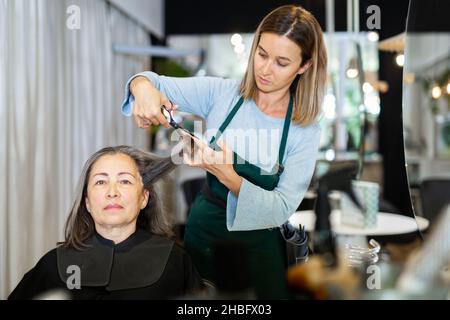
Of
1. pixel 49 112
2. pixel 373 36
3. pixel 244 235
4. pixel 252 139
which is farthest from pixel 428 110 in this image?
pixel 49 112

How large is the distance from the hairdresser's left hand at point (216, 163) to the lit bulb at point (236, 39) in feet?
1.16

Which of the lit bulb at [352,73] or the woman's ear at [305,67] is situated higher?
the lit bulb at [352,73]

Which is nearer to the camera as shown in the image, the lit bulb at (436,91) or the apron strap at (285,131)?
the apron strap at (285,131)

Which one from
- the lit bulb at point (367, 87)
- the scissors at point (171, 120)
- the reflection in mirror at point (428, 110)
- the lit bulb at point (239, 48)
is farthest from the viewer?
the lit bulb at point (367, 87)

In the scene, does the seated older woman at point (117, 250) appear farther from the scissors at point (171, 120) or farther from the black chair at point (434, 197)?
the black chair at point (434, 197)

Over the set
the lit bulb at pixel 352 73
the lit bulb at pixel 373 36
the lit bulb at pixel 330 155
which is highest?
the lit bulb at pixel 373 36

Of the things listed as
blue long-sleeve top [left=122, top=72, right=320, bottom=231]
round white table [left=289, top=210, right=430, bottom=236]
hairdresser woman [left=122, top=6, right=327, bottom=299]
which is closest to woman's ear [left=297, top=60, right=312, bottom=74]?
hairdresser woman [left=122, top=6, right=327, bottom=299]

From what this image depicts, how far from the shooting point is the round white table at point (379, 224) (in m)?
1.43

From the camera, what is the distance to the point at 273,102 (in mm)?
1325

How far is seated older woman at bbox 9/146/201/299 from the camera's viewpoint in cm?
130

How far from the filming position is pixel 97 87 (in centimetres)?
144

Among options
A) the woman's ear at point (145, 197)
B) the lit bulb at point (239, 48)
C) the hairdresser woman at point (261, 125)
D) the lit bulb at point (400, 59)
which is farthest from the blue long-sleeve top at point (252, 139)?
the lit bulb at point (400, 59)

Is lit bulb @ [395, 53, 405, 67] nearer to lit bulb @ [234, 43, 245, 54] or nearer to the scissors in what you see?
lit bulb @ [234, 43, 245, 54]

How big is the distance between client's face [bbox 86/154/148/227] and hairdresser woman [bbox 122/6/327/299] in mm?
133
